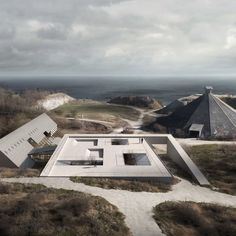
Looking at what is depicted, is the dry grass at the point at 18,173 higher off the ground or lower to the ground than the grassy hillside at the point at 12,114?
lower

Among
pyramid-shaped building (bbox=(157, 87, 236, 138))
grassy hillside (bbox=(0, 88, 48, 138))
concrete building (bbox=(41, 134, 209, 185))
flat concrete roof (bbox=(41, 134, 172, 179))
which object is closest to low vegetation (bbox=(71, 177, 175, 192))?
concrete building (bbox=(41, 134, 209, 185))

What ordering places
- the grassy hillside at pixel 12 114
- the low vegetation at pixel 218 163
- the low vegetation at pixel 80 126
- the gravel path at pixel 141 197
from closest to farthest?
the gravel path at pixel 141 197
the low vegetation at pixel 218 163
the grassy hillside at pixel 12 114
the low vegetation at pixel 80 126

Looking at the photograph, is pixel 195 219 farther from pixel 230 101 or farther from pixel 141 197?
pixel 230 101

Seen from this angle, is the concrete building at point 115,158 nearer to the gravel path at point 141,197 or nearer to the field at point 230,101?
the gravel path at point 141,197

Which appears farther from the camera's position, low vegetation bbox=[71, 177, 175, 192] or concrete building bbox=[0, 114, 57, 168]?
concrete building bbox=[0, 114, 57, 168]

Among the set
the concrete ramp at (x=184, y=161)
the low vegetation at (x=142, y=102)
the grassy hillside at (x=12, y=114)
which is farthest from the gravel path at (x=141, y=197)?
the low vegetation at (x=142, y=102)

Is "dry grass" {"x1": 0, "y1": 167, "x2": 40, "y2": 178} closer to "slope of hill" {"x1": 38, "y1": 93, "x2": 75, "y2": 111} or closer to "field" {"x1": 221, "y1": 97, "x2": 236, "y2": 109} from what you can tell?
"slope of hill" {"x1": 38, "y1": 93, "x2": 75, "y2": 111}

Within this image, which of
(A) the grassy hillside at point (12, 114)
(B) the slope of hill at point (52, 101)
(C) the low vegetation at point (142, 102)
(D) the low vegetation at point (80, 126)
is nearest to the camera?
(A) the grassy hillside at point (12, 114)
